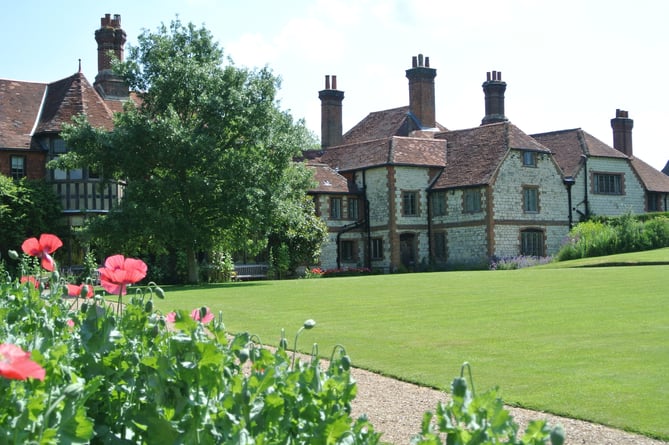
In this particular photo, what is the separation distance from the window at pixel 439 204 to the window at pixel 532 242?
4385mm

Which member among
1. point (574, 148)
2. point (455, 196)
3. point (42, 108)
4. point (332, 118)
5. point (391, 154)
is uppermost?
point (332, 118)

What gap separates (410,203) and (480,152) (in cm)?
469

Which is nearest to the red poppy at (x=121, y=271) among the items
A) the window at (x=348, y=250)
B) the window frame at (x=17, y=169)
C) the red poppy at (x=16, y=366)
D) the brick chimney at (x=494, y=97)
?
the red poppy at (x=16, y=366)

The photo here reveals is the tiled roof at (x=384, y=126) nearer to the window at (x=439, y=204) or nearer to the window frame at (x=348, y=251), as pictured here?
the window at (x=439, y=204)

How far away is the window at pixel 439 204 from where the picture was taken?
46.3 m

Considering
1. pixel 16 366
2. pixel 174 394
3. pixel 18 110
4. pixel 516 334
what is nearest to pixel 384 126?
pixel 18 110

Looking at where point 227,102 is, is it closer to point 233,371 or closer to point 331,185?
point 331,185

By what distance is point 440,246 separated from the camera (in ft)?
154

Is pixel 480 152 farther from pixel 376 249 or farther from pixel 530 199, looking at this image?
pixel 376 249

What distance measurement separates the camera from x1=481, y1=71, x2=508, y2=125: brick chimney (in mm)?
55625

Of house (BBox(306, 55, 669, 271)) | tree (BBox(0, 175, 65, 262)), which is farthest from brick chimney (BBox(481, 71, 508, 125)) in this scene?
tree (BBox(0, 175, 65, 262))

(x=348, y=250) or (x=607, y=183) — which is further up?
(x=607, y=183)

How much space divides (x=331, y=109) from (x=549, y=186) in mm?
15007

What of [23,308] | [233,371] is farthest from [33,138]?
[233,371]
